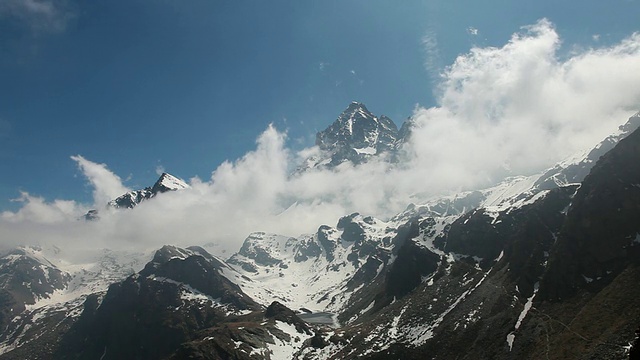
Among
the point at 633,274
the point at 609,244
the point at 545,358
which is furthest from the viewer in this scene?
the point at 609,244

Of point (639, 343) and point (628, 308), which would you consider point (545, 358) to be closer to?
point (628, 308)

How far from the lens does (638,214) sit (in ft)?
656

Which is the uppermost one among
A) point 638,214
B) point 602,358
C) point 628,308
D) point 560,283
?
point 638,214

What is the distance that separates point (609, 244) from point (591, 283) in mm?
22966

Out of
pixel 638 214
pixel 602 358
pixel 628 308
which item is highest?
pixel 638 214

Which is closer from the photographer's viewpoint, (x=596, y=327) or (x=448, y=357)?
(x=596, y=327)

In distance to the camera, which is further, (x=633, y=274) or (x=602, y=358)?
(x=633, y=274)

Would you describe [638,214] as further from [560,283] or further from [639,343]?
[639,343]

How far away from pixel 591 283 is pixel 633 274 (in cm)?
1747

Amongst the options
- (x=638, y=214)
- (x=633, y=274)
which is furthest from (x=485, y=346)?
(x=638, y=214)

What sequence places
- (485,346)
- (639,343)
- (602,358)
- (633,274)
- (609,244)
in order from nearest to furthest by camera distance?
1. (639,343)
2. (602,358)
3. (633,274)
4. (485,346)
5. (609,244)

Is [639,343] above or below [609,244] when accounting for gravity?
below

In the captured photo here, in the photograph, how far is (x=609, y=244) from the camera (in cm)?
19800

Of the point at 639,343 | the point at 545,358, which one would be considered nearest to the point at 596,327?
the point at 545,358
